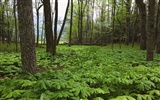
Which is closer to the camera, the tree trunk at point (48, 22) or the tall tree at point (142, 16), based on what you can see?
the tree trunk at point (48, 22)

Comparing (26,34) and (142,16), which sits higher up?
(142,16)

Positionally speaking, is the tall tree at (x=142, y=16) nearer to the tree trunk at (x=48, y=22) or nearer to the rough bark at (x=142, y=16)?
the rough bark at (x=142, y=16)

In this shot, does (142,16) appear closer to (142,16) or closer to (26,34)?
(142,16)

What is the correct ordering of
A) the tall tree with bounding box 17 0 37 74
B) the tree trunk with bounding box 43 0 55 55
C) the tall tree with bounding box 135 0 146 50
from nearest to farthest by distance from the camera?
the tall tree with bounding box 17 0 37 74 → the tree trunk with bounding box 43 0 55 55 → the tall tree with bounding box 135 0 146 50

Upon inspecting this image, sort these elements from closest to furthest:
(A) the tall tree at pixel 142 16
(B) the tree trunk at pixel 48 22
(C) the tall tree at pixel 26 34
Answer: (C) the tall tree at pixel 26 34 → (B) the tree trunk at pixel 48 22 → (A) the tall tree at pixel 142 16

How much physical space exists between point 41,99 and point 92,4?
3466 cm

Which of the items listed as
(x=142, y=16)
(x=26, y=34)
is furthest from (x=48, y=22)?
(x=142, y=16)

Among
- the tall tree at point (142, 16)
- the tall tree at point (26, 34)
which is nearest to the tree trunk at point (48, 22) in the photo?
A: the tall tree at point (26, 34)

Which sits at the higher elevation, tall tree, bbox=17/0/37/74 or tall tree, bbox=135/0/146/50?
tall tree, bbox=135/0/146/50

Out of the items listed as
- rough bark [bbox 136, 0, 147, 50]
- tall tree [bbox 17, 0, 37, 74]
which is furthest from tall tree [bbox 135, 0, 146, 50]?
tall tree [bbox 17, 0, 37, 74]

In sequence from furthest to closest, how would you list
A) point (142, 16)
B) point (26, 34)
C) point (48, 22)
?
point (142, 16), point (48, 22), point (26, 34)

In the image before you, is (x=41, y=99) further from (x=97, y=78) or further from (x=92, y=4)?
(x=92, y=4)

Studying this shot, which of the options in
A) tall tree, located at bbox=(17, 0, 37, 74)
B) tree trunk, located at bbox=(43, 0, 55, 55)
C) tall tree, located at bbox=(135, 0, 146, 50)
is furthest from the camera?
tall tree, located at bbox=(135, 0, 146, 50)

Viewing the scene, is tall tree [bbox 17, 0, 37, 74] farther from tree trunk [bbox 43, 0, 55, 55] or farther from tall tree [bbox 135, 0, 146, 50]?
tall tree [bbox 135, 0, 146, 50]
